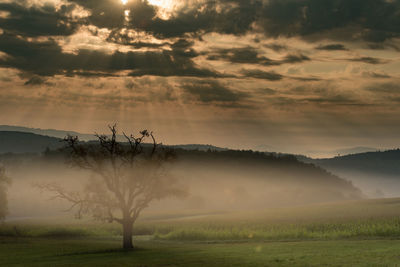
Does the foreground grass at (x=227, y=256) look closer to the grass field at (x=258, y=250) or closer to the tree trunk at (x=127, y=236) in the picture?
the grass field at (x=258, y=250)

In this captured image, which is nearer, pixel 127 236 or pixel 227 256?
pixel 227 256

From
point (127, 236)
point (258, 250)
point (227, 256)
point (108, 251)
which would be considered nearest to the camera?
point (227, 256)

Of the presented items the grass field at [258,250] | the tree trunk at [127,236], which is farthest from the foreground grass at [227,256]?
the tree trunk at [127,236]

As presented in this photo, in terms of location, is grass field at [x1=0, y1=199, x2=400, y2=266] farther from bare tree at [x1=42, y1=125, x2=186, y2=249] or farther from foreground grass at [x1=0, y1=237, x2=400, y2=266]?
bare tree at [x1=42, y1=125, x2=186, y2=249]

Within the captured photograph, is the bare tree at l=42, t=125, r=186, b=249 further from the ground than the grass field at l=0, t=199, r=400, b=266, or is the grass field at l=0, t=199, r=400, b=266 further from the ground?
the bare tree at l=42, t=125, r=186, b=249

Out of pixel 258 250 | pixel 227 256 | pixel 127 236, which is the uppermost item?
pixel 127 236

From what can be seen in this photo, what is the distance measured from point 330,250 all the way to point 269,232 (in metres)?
23.8

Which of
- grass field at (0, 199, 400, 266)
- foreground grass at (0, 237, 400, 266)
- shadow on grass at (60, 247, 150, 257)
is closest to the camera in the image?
foreground grass at (0, 237, 400, 266)

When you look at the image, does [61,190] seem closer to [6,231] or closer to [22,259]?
[22,259]

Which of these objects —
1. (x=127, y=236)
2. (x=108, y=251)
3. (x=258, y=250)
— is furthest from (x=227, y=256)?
(x=108, y=251)

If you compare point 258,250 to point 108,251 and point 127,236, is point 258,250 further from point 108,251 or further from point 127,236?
point 108,251

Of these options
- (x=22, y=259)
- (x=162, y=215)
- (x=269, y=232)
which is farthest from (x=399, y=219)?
(x=162, y=215)

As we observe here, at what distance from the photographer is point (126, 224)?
192 ft

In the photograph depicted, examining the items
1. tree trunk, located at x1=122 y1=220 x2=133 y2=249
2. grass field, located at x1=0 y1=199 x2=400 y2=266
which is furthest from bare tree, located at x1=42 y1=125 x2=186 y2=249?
grass field, located at x1=0 y1=199 x2=400 y2=266
